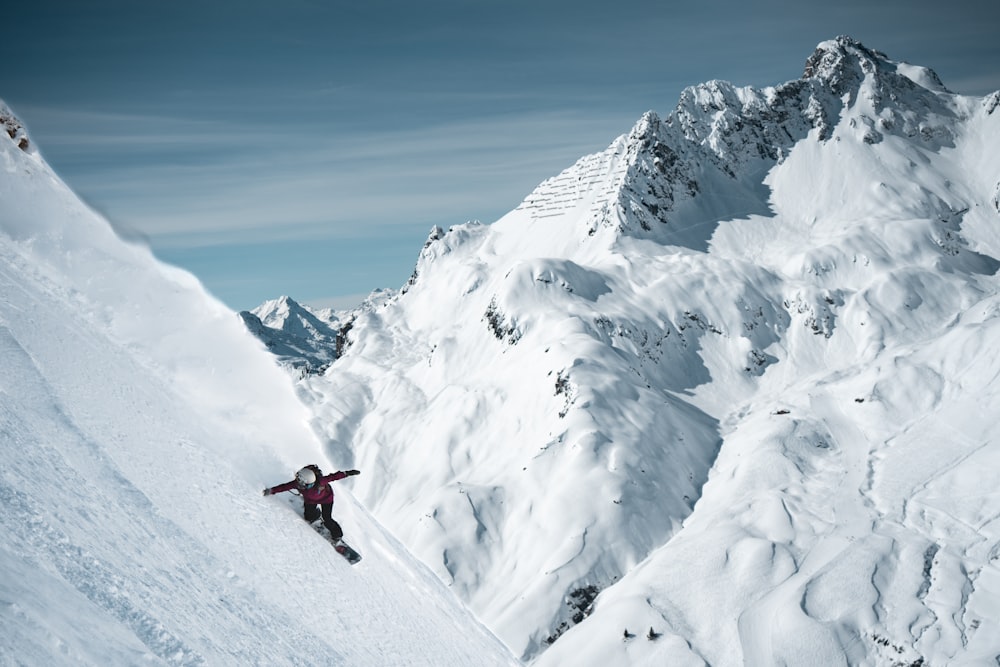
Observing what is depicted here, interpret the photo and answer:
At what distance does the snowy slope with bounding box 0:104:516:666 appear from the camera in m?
7.52

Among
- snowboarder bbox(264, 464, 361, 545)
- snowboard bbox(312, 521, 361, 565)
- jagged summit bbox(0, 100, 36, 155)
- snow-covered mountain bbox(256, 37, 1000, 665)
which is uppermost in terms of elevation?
jagged summit bbox(0, 100, 36, 155)

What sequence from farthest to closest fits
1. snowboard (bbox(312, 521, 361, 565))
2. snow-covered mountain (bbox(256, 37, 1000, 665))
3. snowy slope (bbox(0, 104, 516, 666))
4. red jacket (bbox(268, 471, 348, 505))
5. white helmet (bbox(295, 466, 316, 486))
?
1. snow-covered mountain (bbox(256, 37, 1000, 665))
2. snowboard (bbox(312, 521, 361, 565))
3. red jacket (bbox(268, 471, 348, 505))
4. white helmet (bbox(295, 466, 316, 486))
5. snowy slope (bbox(0, 104, 516, 666))

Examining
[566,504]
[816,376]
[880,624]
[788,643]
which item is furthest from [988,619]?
[816,376]

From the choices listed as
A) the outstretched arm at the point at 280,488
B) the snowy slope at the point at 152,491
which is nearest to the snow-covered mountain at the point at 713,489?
Answer: the snowy slope at the point at 152,491

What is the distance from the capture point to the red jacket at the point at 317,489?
1248cm

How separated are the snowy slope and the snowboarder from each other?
0.97 feet

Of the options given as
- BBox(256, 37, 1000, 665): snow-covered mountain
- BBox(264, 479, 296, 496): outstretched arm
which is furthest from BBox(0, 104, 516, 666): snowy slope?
BBox(256, 37, 1000, 665): snow-covered mountain

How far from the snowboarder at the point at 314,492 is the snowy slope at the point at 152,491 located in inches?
11.7

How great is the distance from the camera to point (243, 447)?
13.0 meters

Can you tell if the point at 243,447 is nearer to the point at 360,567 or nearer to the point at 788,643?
the point at 360,567

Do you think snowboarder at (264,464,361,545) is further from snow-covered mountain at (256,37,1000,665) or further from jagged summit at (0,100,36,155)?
snow-covered mountain at (256,37,1000,665)

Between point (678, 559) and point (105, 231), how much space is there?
120m

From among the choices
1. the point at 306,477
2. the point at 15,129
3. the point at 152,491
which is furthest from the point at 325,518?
the point at 15,129

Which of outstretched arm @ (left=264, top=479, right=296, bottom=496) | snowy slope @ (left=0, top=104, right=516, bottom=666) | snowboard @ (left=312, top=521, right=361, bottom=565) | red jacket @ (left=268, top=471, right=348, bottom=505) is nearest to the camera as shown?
snowy slope @ (left=0, top=104, right=516, bottom=666)
